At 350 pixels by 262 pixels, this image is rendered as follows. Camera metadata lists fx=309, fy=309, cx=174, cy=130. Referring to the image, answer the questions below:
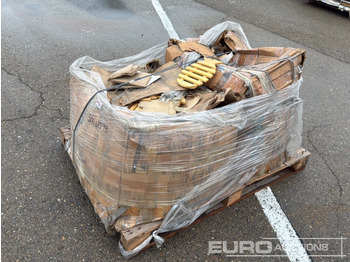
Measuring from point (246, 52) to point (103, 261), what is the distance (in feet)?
6.07

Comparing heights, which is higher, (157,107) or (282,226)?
(157,107)

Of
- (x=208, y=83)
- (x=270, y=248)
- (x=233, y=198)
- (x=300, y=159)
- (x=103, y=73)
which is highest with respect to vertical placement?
(x=208, y=83)

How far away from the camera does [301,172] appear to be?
8.84ft

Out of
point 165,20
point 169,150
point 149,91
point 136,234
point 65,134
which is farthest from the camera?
point 165,20

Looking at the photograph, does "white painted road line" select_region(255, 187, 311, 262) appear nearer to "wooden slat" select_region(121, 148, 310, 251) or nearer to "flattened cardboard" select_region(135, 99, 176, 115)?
"wooden slat" select_region(121, 148, 310, 251)

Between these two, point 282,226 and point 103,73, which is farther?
point 103,73

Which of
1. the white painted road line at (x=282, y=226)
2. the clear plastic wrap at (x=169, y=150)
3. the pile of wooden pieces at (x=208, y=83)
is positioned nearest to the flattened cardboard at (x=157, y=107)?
the pile of wooden pieces at (x=208, y=83)

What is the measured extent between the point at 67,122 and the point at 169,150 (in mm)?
1528

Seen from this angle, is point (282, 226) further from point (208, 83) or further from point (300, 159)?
point (208, 83)

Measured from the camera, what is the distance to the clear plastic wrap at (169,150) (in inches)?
69.9

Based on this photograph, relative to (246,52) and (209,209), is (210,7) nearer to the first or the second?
(246,52)

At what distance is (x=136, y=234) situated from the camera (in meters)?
1.90

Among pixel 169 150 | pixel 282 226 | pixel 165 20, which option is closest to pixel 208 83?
pixel 169 150

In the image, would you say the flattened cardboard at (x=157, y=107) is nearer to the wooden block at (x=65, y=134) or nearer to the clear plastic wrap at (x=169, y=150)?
the clear plastic wrap at (x=169, y=150)
